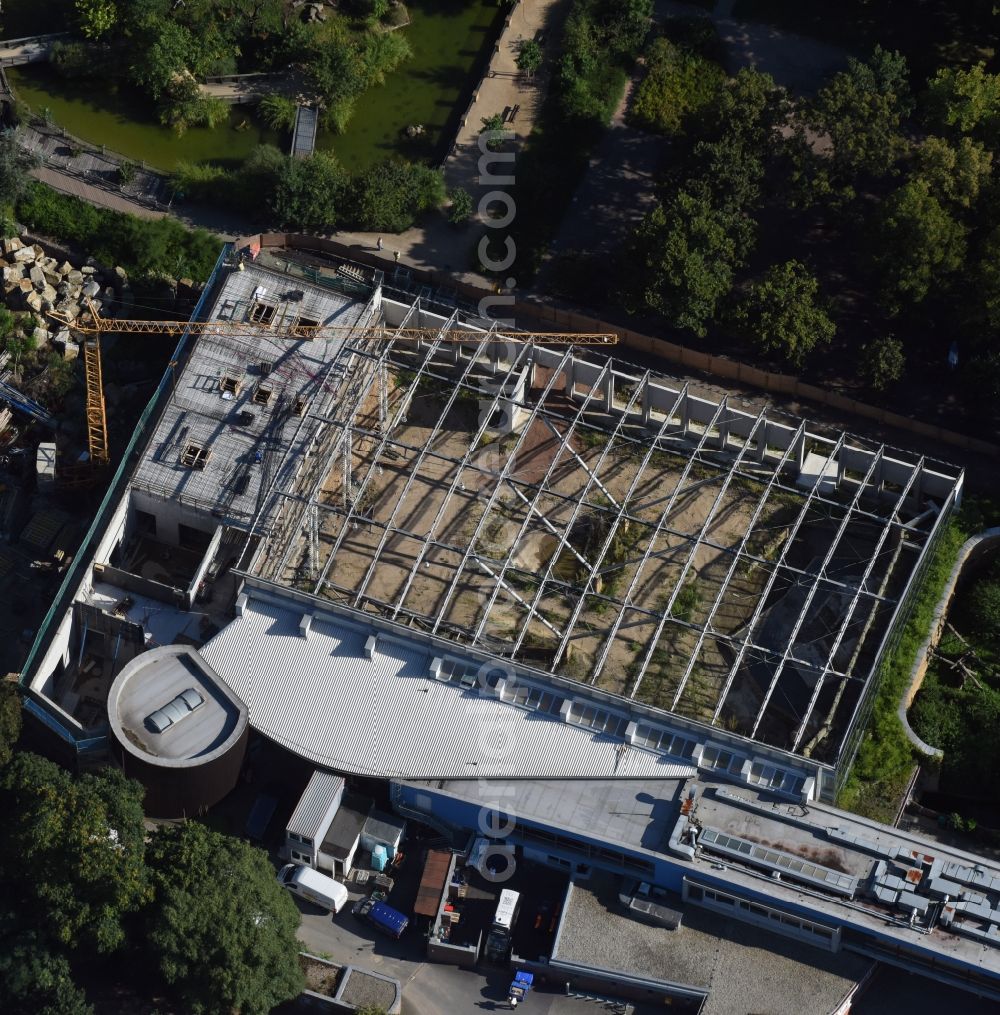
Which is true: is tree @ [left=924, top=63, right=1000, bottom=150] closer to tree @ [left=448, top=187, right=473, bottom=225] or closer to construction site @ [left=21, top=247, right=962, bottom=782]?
construction site @ [left=21, top=247, right=962, bottom=782]

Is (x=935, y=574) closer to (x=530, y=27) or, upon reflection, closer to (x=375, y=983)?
(x=375, y=983)

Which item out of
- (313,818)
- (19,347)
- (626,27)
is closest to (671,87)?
(626,27)

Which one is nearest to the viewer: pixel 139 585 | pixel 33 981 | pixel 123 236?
pixel 33 981

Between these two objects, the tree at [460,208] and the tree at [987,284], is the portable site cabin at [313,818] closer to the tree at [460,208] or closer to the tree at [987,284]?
the tree at [460,208]

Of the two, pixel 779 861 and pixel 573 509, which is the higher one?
Result: pixel 573 509

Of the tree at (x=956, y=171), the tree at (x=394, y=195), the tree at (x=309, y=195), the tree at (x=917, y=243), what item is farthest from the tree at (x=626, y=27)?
the tree at (x=917, y=243)

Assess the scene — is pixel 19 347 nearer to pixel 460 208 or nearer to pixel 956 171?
pixel 460 208

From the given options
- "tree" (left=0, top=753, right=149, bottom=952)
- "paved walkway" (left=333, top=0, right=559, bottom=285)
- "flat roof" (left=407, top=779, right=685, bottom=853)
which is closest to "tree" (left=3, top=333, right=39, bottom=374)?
"paved walkway" (left=333, top=0, right=559, bottom=285)
